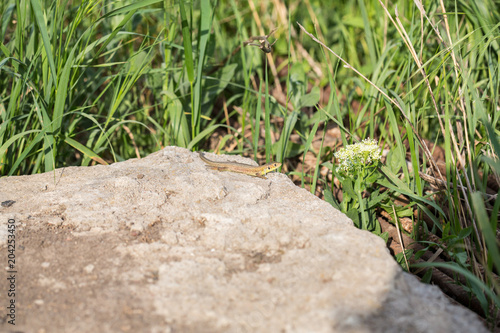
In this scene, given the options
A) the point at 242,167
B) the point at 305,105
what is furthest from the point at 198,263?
the point at 305,105

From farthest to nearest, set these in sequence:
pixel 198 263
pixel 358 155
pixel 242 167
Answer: pixel 242 167 < pixel 358 155 < pixel 198 263

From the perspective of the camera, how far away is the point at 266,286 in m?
1.97

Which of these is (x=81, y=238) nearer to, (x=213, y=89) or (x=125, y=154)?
(x=125, y=154)

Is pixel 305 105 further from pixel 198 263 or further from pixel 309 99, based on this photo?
pixel 198 263

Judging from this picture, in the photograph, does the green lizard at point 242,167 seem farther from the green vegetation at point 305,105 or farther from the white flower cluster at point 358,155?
the white flower cluster at point 358,155

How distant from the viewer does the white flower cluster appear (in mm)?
2873

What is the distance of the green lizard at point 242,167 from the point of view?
10.6 ft

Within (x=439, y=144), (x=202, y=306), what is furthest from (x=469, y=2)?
(x=202, y=306)

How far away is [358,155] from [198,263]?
1.31m

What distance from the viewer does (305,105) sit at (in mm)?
4164

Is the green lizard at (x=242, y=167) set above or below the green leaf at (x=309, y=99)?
below

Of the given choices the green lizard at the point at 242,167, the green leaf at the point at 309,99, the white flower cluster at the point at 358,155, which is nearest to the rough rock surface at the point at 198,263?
the green lizard at the point at 242,167

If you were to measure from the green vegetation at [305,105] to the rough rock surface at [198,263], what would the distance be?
455 millimetres

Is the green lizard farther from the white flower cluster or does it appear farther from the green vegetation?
the white flower cluster
